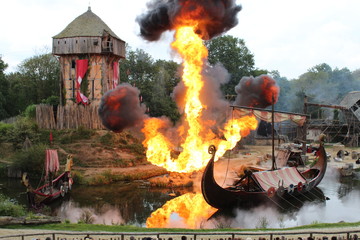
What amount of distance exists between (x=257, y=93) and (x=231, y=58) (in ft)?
59.4

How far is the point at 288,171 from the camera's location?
78.9 feet

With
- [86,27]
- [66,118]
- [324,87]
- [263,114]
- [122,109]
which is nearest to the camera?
[263,114]

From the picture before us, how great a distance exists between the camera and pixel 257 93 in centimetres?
3844

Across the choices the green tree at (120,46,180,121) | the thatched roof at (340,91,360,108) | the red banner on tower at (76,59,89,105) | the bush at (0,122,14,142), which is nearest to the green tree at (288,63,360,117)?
the thatched roof at (340,91,360,108)

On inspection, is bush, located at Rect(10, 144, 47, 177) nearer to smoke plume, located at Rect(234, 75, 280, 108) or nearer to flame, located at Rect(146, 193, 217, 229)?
flame, located at Rect(146, 193, 217, 229)

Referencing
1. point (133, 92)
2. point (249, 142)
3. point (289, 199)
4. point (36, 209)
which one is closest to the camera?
point (36, 209)

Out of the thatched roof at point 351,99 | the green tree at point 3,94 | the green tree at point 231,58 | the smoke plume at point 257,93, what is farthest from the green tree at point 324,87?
the green tree at point 3,94

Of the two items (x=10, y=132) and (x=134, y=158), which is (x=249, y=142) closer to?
(x=134, y=158)

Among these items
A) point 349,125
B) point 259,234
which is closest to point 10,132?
point 259,234

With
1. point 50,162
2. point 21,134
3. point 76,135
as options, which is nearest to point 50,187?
point 50,162

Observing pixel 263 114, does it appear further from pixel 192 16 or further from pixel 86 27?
pixel 86 27

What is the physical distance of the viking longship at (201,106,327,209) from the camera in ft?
63.8

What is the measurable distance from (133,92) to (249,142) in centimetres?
2304

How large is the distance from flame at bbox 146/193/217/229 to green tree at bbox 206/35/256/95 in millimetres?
31550
